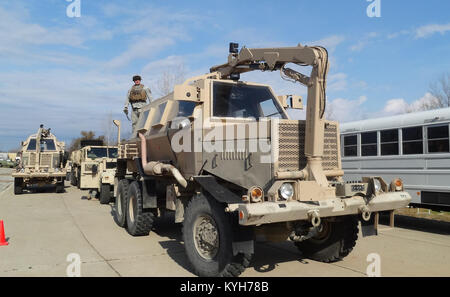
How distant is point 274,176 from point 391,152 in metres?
6.28

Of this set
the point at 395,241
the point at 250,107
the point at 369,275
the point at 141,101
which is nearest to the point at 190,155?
the point at 250,107

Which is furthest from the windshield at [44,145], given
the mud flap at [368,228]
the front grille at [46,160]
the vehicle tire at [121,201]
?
the mud flap at [368,228]

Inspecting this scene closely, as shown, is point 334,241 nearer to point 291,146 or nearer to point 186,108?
point 291,146

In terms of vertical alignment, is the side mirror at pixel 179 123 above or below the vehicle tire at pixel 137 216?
above

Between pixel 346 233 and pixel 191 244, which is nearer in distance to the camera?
pixel 191 244

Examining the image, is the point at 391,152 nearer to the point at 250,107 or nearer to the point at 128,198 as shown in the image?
the point at 250,107

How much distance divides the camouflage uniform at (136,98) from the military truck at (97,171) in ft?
18.2

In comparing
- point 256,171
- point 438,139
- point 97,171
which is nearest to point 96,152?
point 97,171

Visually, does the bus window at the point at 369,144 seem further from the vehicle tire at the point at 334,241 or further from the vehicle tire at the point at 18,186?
the vehicle tire at the point at 18,186

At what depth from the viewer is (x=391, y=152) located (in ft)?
31.1

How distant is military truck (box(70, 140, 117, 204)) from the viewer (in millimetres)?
13688

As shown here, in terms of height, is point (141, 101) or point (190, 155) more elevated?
point (141, 101)

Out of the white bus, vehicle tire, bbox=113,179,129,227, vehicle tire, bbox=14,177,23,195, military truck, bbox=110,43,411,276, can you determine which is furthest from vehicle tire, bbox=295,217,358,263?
vehicle tire, bbox=14,177,23,195

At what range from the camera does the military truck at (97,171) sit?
13.7 m
